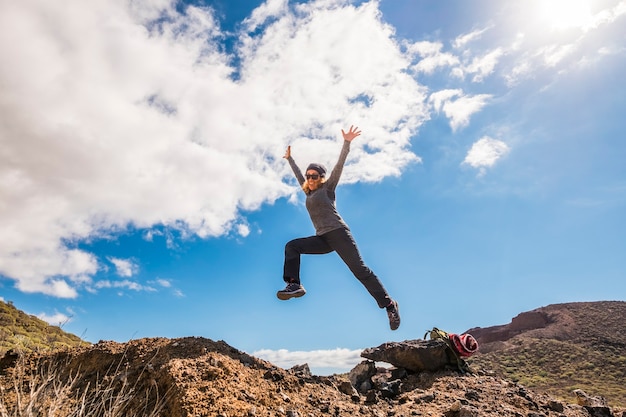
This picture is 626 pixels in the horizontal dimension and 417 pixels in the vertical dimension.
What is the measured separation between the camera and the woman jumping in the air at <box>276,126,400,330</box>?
7129mm

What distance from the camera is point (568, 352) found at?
1813 inches

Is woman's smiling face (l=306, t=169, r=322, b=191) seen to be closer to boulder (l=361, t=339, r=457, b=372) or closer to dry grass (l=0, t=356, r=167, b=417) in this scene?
boulder (l=361, t=339, r=457, b=372)

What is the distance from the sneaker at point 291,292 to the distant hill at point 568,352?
18.0 metres

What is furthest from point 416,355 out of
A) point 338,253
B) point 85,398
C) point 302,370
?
point 85,398

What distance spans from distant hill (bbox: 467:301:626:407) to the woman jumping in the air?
17.2m

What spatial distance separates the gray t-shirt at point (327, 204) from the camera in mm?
7188

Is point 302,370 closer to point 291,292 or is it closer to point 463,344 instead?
point 291,292

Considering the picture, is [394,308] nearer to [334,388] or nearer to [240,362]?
[334,388]

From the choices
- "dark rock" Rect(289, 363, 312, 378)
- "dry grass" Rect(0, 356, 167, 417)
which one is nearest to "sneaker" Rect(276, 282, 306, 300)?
"dark rock" Rect(289, 363, 312, 378)

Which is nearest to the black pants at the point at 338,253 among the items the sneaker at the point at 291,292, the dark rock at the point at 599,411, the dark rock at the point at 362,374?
the sneaker at the point at 291,292

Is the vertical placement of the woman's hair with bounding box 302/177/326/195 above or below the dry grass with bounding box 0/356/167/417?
above

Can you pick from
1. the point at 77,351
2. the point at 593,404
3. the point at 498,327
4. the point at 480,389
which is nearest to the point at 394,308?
the point at 480,389

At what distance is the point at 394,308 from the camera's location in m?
7.38

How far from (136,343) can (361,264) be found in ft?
11.4
